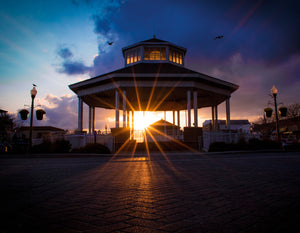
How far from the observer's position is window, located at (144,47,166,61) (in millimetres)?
24594

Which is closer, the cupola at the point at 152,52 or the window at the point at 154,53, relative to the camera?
the cupola at the point at 152,52

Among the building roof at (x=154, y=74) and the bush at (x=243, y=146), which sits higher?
the building roof at (x=154, y=74)

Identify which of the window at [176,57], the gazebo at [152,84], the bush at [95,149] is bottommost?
the bush at [95,149]

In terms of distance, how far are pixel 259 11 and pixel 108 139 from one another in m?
15.0

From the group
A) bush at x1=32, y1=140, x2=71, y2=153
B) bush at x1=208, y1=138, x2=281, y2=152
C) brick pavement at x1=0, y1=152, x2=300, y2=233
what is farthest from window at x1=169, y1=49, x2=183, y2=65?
brick pavement at x1=0, y1=152, x2=300, y2=233

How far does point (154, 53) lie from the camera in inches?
971

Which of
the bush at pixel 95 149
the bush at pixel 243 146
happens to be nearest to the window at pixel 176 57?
the bush at pixel 243 146

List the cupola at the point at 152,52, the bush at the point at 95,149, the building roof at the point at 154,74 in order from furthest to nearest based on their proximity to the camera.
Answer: the cupola at the point at 152,52, the building roof at the point at 154,74, the bush at the point at 95,149

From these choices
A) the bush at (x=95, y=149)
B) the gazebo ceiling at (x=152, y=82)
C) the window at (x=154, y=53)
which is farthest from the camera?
the window at (x=154, y=53)

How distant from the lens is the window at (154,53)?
80.7 feet

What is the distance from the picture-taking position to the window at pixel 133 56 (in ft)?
81.1

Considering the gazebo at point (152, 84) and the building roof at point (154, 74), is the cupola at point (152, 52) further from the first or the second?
the building roof at point (154, 74)

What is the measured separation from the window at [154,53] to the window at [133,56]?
0.86 meters

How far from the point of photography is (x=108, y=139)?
16.8 m
